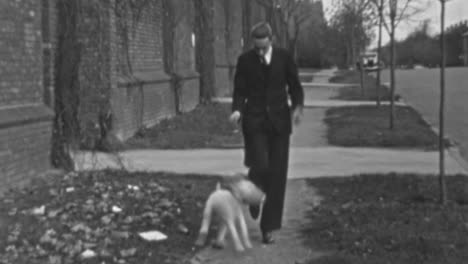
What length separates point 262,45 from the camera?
613cm

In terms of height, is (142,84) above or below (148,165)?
above

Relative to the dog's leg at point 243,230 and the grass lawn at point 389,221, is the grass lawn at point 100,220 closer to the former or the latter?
the dog's leg at point 243,230

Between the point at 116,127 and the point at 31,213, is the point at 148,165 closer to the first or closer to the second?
the point at 116,127

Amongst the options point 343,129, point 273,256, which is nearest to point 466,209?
point 273,256

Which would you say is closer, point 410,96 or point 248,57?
point 248,57

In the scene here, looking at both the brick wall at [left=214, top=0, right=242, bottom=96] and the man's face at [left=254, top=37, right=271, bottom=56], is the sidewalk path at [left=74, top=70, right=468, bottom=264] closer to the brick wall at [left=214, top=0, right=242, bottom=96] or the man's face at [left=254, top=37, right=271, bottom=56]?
the man's face at [left=254, top=37, right=271, bottom=56]

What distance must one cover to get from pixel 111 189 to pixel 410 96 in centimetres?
2360

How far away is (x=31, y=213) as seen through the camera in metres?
6.42

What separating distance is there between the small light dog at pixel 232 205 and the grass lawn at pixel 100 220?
0.84 ft

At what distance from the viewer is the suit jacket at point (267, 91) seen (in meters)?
6.15

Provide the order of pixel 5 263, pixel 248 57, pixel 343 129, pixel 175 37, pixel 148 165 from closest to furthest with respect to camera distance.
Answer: pixel 5 263
pixel 248 57
pixel 148 165
pixel 343 129
pixel 175 37

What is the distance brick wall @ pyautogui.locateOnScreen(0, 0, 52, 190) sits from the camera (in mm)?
7223

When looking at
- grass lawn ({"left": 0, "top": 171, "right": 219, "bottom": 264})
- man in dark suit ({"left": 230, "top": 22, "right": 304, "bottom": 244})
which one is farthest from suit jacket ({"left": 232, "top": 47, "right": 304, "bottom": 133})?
grass lawn ({"left": 0, "top": 171, "right": 219, "bottom": 264})

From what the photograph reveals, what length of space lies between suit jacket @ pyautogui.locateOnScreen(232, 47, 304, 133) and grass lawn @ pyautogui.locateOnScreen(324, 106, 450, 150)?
6386 mm
